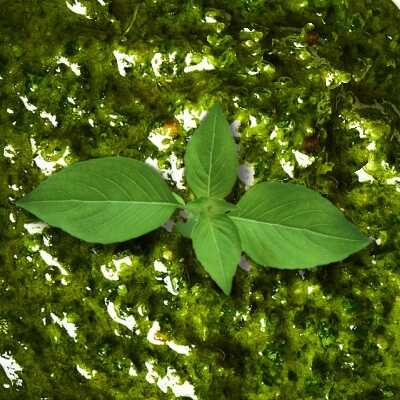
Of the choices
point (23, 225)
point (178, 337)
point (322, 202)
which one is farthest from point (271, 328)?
point (23, 225)

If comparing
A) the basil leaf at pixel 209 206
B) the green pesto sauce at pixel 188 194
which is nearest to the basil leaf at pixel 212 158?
the basil leaf at pixel 209 206

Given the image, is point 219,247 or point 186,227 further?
point 186,227

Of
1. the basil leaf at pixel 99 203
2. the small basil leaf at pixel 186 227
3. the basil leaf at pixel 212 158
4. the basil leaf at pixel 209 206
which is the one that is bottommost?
the small basil leaf at pixel 186 227

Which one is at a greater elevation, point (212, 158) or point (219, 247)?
point (212, 158)

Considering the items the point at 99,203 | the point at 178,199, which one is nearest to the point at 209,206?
the point at 178,199

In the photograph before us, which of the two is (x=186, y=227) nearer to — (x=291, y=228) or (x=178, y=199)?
(x=178, y=199)

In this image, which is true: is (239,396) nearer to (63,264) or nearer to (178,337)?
(178,337)

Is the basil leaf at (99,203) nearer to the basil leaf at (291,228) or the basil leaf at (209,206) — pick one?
the basil leaf at (209,206)
